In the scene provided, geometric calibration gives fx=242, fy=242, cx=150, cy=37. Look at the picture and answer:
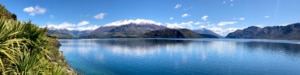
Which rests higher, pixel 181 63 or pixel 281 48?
pixel 281 48

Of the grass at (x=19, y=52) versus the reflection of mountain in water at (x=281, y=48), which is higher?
the grass at (x=19, y=52)

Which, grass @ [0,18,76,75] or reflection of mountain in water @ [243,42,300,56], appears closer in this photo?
grass @ [0,18,76,75]

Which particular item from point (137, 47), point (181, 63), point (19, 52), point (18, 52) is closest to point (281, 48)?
point (137, 47)

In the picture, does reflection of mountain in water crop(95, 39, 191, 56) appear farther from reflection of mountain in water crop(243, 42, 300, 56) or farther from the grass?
the grass

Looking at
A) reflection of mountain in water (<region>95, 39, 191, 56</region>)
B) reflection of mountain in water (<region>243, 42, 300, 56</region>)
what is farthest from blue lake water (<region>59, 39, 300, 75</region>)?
reflection of mountain in water (<region>243, 42, 300, 56</region>)

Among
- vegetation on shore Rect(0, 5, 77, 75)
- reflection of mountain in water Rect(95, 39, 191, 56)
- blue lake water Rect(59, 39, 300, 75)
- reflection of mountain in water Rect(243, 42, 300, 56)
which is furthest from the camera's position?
reflection of mountain in water Rect(243, 42, 300, 56)

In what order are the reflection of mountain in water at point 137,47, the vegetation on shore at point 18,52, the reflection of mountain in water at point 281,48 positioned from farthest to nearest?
the reflection of mountain in water at point 281,48
the reflection of mountain in water at point 137,47
the vegetation on shore at point 18,52

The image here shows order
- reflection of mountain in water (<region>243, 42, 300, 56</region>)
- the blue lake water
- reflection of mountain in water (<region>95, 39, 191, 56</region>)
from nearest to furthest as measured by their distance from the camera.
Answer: the blue lake water, reflection of mountain in water (<region>95, 39, 191, 56</region>), reflection of mountain in water (<region>243, 42, 300, 56</region>)

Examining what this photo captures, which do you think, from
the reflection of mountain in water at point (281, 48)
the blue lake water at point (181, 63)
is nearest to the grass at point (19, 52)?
the blue lake water at point (181, 63)

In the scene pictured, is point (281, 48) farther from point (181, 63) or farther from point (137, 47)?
point (181, 63)

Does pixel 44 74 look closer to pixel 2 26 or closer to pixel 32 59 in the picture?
pixel 32 59

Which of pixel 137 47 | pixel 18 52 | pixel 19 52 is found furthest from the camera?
pixel 137 47

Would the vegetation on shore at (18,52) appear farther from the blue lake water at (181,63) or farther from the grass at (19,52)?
the blue lake water at (181,63)

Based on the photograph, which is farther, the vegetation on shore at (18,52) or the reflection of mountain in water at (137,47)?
the reflection of mountain in water at (137,47)
